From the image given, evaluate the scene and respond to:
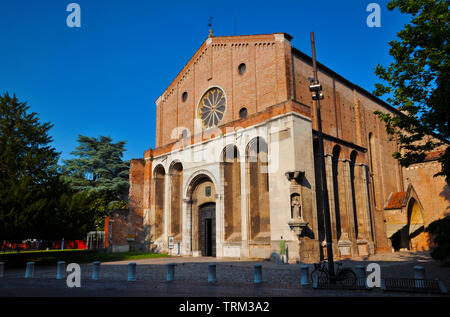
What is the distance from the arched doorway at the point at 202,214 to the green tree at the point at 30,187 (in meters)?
7.09

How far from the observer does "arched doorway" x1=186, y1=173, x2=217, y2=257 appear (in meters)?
22.8

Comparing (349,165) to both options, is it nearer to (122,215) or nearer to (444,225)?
(444,225)

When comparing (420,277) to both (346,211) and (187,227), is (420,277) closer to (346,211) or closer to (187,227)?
(346,211)

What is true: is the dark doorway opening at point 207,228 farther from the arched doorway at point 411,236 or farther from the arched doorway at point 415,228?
the arched doorway at point 415,228

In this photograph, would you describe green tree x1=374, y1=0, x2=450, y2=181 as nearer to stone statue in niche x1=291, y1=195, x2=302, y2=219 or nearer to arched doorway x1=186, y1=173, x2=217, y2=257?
stone statue in niche x1=291, y1=195, x2=302, y2=219

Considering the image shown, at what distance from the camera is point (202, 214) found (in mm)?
23656

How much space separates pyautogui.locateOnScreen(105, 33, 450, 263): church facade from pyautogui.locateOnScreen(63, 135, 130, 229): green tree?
6652 mm

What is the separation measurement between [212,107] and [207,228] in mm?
9228

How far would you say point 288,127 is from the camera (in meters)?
17.8

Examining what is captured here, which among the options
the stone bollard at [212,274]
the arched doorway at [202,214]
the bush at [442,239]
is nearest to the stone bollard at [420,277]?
the stone bollard at [212,274]

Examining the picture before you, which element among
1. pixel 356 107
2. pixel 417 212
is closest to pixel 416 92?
pixel 356 107

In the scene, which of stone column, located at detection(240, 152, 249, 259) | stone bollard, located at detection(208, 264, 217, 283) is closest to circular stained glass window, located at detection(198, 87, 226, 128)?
stone column, located at detection(240, 152, 249, 259)

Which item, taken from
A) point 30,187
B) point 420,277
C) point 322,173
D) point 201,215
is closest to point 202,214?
point 201,215
